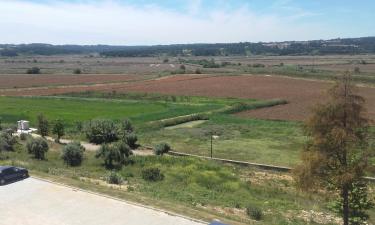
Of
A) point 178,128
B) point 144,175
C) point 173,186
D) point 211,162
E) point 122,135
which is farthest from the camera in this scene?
point 178,128

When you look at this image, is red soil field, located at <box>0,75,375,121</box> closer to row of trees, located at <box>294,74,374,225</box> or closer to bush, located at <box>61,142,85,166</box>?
bush, located at <box>61,142,85,166</box>

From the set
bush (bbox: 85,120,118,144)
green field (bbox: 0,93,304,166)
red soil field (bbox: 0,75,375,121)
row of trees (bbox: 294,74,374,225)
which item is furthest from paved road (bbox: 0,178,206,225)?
red soil field (bbox: 0,75,375,121)

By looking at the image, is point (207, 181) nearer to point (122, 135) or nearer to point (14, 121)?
point (122, 135)

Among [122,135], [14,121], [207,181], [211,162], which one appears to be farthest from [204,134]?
[14,121]

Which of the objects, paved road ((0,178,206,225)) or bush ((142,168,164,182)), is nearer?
paved road ((0,178,206,225))

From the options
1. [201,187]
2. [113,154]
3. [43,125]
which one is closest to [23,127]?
[43,125]

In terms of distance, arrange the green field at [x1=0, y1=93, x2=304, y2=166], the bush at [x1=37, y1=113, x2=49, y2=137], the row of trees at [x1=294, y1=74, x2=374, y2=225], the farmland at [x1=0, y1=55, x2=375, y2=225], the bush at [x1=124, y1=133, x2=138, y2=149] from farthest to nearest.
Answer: the bush at [x1=37, y1=113, x2=49, y2=137], the bush at [x1=124, y1=133, x2=138, y2=149], the green field at [x1=0, y1=93, x2=304, y2=166], the farmland at [x1=0, y1=55, x2=375, y2=225], the row of trees at [x1=294, y1=74, x2=374, y2=225]

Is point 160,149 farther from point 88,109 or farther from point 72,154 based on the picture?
point 88,109
